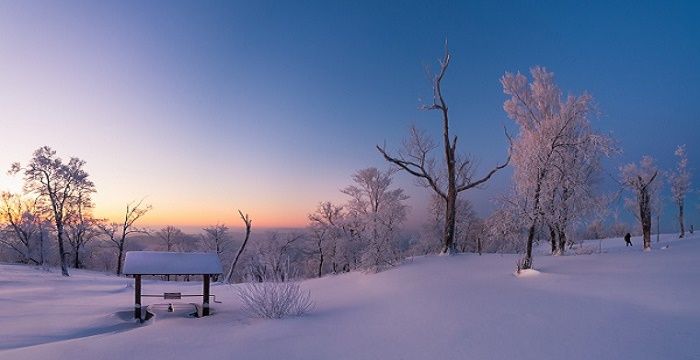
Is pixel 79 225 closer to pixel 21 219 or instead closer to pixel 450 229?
pixel 21 219

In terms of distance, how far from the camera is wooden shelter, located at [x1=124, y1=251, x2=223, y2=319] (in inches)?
593

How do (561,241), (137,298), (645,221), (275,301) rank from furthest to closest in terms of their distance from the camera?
(645,221), (561,241), (137,298), (275,301)

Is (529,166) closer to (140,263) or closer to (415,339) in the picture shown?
(415,339)

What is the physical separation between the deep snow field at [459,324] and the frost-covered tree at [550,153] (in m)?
2.72

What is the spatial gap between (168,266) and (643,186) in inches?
953

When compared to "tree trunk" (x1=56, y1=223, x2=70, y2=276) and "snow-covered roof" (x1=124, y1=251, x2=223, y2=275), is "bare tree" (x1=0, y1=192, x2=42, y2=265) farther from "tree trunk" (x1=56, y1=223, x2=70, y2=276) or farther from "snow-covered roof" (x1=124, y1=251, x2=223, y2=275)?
"snow-covered roof" (x1=124, y1=251, x2=223, y2=275)

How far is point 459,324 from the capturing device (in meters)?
7.96

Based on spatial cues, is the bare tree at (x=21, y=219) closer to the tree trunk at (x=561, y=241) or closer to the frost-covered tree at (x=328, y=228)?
the frost-covered tree at (x=328, y=228)

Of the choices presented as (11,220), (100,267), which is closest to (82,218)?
(11,220)

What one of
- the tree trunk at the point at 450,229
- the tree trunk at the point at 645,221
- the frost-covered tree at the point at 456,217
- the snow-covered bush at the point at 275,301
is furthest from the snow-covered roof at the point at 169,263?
the frost-covered tree at the point at 456,217

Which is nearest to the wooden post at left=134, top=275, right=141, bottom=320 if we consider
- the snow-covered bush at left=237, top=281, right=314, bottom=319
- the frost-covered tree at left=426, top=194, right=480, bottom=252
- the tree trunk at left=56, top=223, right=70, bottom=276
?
the snow-covered bush at left=237, top=281, right=314, bottom=319

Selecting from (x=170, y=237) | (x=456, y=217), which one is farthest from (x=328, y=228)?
(x=170, y=237)

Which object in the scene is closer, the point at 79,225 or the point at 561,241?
the point at 561,241

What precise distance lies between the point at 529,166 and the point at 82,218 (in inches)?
1464
